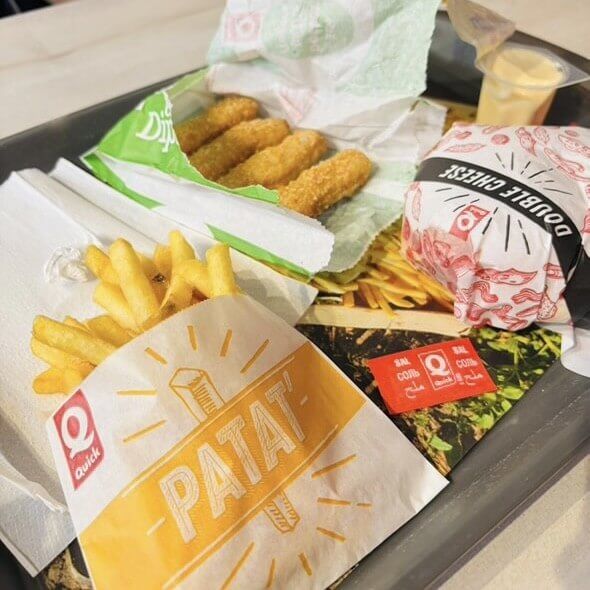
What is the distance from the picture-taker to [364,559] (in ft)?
2.40

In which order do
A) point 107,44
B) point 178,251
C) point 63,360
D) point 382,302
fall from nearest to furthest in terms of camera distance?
point 63,360 < point 178,251 < point 382,302 < point 107,44

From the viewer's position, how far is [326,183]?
120cm

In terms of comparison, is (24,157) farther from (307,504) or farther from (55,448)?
(307,504)

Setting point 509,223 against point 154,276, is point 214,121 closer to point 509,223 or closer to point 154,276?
point 154,276

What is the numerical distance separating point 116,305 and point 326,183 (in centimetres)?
A: 56

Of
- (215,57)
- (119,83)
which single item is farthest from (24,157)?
(215,57)

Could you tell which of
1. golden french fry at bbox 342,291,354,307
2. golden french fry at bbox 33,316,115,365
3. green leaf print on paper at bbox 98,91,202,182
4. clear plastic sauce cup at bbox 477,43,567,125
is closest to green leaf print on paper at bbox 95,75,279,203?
green leaf print on paper at bbox 98,91,202,182

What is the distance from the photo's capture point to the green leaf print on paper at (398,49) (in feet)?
3.81

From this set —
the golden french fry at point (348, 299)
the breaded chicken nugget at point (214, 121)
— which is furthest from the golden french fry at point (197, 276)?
the breaded chicken nugget at point (214, 121)

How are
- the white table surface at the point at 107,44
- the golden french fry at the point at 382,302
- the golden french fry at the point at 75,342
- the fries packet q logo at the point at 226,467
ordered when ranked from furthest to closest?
the white table surface at the point at 107,44 → the golden french fry at the point at 382,302 → the golden french fry at the point at 75,342 → the fries packet q logo at the point at 226,467

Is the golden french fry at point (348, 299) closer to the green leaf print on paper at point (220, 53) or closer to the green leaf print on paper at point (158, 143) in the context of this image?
the green leaf print on paper at point (158, 143)

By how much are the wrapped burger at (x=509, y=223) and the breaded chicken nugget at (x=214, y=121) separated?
548 mm

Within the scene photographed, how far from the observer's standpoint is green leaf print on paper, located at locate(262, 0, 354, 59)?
121 cm

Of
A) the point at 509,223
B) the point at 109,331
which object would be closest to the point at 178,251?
the point at 109,331
